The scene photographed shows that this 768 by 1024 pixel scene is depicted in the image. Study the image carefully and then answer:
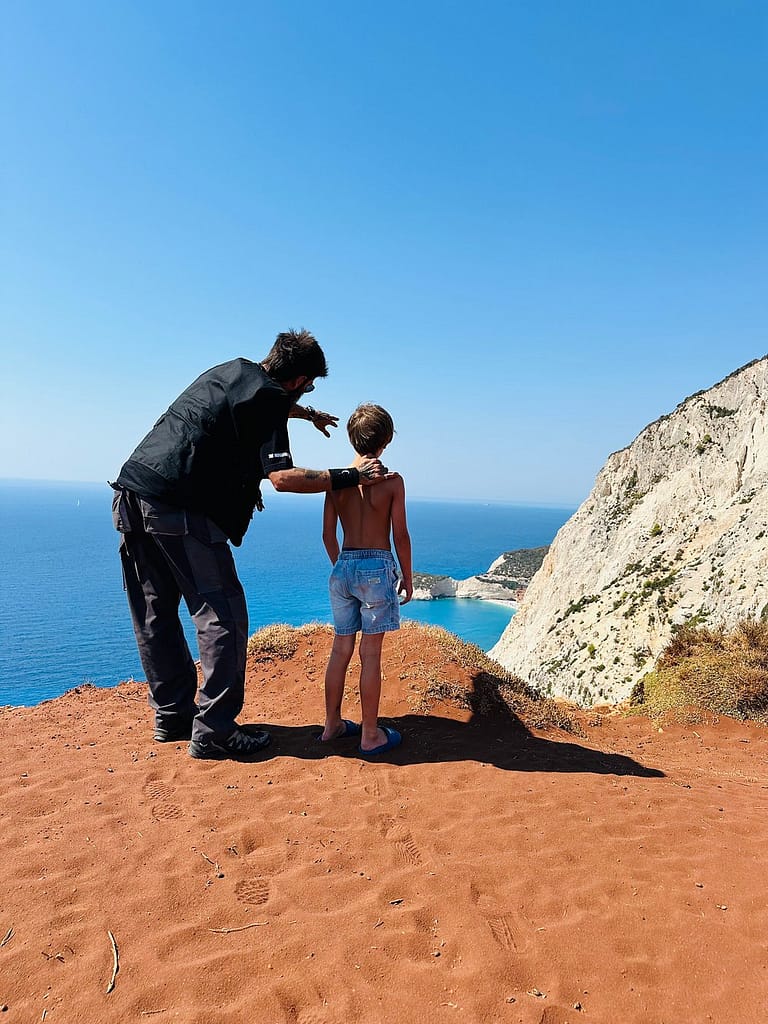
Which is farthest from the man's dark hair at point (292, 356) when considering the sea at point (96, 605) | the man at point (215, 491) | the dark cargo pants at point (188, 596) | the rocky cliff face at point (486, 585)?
the rocky cliff face at point (486, 585)

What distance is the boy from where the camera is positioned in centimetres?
474

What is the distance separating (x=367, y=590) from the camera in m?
4.78

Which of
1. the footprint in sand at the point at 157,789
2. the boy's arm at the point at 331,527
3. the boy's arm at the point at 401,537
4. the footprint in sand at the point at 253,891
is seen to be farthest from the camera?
the boy's arm at the point at 331,527

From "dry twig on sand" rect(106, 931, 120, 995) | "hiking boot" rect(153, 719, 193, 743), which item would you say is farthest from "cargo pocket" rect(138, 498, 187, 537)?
"dry twig on sand" rect(106, 931, 120, 995)

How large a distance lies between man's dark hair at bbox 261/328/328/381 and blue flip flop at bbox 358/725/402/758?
3.31 meters

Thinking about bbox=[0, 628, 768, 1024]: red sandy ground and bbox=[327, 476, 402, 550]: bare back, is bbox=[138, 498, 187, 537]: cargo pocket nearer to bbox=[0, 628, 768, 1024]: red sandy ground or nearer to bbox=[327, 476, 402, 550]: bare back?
bbox=[327, 476, 402, 550]: bare back

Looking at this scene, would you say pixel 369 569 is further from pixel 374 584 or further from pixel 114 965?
pixel 114 965

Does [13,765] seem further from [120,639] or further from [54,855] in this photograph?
[120,639]

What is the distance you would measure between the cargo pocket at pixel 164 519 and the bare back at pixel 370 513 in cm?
138

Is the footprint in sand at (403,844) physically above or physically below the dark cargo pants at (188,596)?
below

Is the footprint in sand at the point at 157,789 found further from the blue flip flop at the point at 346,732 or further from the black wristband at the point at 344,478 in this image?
the black wristband at the point at 344,478

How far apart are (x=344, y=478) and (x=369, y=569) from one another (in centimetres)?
84

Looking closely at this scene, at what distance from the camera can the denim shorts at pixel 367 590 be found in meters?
4.77

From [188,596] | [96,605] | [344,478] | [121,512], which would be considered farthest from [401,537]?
[96,605]
